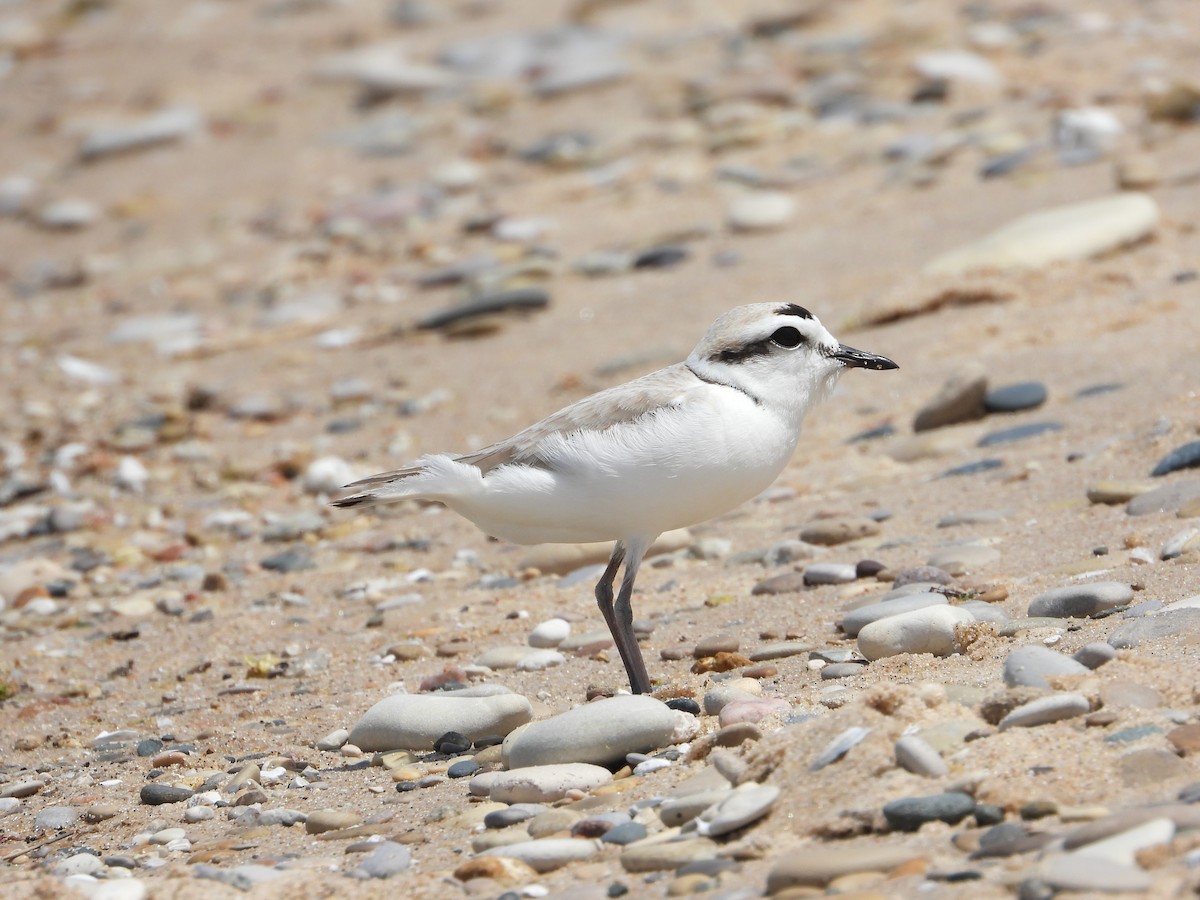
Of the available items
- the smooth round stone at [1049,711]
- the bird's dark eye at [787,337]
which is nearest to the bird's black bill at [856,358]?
the bird's dark eye at [787,337]

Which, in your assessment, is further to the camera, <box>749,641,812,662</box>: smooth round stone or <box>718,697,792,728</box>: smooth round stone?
<box>749,641,812,662</box>: smooth round stone

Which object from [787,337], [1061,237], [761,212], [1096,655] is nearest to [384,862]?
[1096,655]

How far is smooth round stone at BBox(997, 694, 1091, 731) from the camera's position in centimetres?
391

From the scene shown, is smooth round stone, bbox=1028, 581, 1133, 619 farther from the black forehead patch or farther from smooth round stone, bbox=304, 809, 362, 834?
smooth round stone, bbox=304, 809, 362, 834

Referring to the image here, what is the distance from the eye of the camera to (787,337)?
527cm

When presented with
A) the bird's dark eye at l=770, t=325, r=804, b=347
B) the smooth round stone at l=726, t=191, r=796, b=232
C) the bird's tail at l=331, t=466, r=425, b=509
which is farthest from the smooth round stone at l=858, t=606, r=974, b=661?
the smooth round stone at l=726, t=191, r=796, b=232

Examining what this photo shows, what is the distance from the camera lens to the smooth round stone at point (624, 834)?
392 cm

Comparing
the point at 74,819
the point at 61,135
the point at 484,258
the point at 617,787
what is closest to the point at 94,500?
the point at 484,258

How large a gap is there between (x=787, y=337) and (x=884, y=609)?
1001 mm

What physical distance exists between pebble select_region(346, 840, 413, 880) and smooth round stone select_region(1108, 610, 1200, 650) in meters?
2.11

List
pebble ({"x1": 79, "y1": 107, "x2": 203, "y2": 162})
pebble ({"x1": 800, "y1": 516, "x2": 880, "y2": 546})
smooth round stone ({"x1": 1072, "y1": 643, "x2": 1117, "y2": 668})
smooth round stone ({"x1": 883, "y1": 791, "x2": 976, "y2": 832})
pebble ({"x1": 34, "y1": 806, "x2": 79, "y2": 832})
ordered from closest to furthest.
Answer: smooth round stone ({"x1": 883, "y1": 791, "x2": 976, "y2": 832}), smooth round stone ({"x1": 1072, "y1": 643, "x2": 1117, "y2": 668}), pebble ({"x1": 34, "y1": 806, "x2": 79, "y2": 832}), pebble ({"x1": 800, "y1": 516, "x2": 880, "y2": 546}), pebble ({"x1": 79, "y1": 107, "x2": 203, "y2": 162})

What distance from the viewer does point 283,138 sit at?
15.9m

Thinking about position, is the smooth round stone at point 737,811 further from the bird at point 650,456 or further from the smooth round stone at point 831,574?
the smooth round stone at point 831,574

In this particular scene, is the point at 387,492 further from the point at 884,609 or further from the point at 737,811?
the point at 737,811
